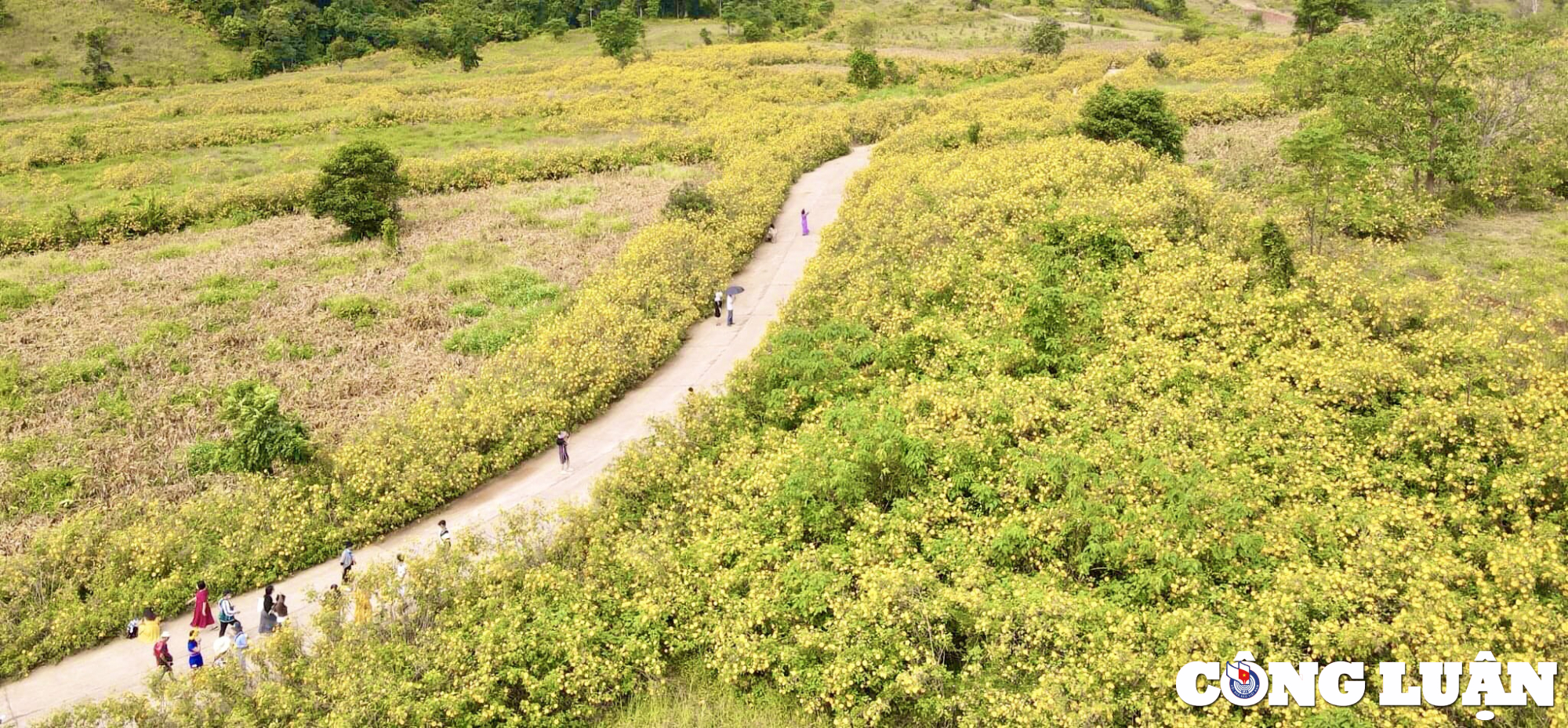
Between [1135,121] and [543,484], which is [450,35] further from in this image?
[543,484]

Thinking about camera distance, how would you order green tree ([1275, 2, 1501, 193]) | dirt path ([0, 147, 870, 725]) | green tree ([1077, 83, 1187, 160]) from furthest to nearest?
green tree ([1077, 83, 1187, 160]) < green tree ([1275, 2, 1501, 193]) < dirt path ([0, 147, 870, 725])

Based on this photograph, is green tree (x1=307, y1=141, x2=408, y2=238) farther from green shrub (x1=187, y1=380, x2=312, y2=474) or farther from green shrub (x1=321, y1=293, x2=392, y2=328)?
green shrub (x1=187, y1=380, x2=312, y2=474)

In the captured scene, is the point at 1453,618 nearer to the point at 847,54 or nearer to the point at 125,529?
the point at 125,529

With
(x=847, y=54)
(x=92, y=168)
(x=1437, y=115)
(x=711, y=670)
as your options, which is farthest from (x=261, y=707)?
(x=847, y=54)

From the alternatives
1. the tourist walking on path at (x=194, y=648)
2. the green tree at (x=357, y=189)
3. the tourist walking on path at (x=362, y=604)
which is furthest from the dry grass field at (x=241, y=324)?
the tourist walking on path at (x=362, y=604)

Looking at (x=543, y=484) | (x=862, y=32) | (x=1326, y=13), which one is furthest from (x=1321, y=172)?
(x=862, y=32)

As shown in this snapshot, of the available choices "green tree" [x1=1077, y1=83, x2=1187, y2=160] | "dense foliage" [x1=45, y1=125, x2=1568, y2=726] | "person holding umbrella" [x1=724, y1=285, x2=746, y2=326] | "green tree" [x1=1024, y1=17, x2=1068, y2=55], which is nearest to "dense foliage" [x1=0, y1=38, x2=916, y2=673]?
"person holding umbrella" [x1=724, y1=285, x2=746, y2=326]

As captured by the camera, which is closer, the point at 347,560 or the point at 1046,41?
the point at 347,560
